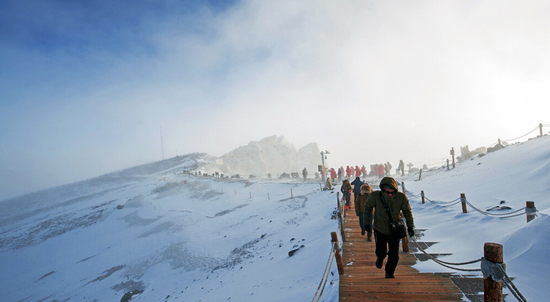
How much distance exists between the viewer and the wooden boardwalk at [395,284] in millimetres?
3830

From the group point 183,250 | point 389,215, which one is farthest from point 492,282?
point 183,250

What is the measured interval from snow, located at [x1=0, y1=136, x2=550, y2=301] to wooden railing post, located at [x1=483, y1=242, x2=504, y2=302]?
123cm

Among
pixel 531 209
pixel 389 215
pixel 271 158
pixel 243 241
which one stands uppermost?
pixel 271 158

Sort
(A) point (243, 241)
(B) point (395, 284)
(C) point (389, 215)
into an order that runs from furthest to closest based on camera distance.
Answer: (A) point (243, 241)
(B) point (395, 284)
(C) point (389, 215)

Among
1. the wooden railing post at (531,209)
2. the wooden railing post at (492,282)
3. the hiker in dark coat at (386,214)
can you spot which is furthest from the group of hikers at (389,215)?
the wooden railing post at (531,209)

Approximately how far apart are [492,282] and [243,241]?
13.9m

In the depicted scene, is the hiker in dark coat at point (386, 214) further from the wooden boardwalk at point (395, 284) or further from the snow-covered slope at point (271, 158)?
the snow-covered slope at point (271, 158)

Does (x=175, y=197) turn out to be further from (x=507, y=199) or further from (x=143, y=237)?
(x=507, y=199)

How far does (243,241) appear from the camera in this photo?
15055 mm

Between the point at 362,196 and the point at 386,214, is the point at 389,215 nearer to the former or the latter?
the point at 386,214

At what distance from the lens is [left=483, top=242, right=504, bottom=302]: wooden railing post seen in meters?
2.64

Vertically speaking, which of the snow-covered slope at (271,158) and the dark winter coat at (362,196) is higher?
the snow-covered slope at (271,158)

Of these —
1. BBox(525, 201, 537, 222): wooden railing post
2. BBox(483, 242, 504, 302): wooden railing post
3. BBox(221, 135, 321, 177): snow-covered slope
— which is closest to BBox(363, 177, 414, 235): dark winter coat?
BBox(483, 242, 504, 302): wooden railing post

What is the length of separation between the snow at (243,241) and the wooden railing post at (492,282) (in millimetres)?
1231
